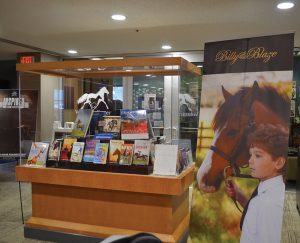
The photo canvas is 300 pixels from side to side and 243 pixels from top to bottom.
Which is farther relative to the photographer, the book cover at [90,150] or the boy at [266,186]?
the book cover at [90,150]

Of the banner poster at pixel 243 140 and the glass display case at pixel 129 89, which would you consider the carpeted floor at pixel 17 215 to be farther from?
the banner poster at pixel 243 140

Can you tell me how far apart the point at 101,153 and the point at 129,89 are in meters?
1.31

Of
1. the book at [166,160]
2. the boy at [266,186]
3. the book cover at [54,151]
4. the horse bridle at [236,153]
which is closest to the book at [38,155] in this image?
the book cover at [54,151]

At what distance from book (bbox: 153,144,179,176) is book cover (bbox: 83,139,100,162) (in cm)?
73

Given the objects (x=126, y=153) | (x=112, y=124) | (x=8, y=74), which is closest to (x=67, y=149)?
(x=112, y=124)

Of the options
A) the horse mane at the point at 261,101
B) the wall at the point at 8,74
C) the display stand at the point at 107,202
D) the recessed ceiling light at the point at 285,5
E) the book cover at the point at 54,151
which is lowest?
the display stand at the point at 107,202

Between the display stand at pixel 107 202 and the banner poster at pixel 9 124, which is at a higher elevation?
the banner poster at pixel 9 124

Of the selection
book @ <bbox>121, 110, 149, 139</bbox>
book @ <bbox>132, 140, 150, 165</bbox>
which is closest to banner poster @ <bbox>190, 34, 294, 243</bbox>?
book @ <bbox>132, 140, 150, 165</bbox>

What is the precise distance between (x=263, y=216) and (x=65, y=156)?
90.1 inches

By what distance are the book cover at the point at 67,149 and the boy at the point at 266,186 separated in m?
2.10

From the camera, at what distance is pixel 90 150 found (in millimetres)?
3674

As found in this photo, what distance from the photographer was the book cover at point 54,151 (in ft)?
12.4

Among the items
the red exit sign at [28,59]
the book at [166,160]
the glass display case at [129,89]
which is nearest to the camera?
the book at [166,160]

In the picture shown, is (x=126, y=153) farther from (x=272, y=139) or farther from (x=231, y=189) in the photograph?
(x=272, y=139)
